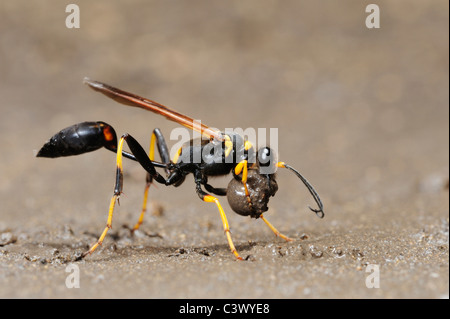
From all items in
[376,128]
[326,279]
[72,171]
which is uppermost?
[376,128]

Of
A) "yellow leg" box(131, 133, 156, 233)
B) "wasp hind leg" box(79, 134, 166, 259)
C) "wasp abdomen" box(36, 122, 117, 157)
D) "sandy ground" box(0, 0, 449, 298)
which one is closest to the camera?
"sandy ground" box(0, 0, 449, 298)

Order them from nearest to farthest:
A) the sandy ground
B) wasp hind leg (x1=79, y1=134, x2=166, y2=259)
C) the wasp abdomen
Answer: the sandy ground → wasp hind leg (x1=79, y1=134, x2=166, y2=259) → the wasp abdomen

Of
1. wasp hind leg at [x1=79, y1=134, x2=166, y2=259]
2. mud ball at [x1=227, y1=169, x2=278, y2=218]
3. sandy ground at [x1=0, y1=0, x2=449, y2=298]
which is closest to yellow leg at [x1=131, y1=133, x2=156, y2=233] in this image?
sandy ground at [x1=0, y1=0, x2=449, y2=298]

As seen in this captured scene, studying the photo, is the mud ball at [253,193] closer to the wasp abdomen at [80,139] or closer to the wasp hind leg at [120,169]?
the wasp hind leg at [120,169]

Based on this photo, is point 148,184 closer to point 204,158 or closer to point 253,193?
point 204,158

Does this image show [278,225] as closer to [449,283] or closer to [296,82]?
[449,283]

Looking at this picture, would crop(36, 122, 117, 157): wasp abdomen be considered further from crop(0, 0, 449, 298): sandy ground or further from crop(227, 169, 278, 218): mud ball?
crop(227, 169, 278, 218): mud ball

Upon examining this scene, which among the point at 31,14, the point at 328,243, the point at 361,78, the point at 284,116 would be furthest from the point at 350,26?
the point at 328,243
